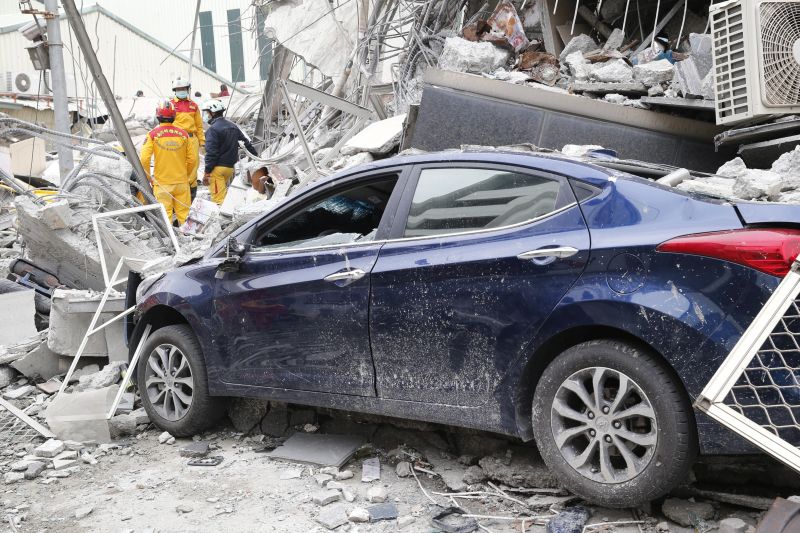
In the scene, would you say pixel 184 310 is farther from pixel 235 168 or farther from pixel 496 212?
pixel 235 168

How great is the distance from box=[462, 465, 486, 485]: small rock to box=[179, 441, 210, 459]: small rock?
171 cm

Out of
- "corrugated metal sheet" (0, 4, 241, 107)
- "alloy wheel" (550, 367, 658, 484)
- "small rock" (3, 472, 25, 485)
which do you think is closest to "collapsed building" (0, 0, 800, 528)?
"small rock" (3, 472, 25, 485)

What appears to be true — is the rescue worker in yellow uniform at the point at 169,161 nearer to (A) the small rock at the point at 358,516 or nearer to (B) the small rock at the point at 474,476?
(B) the small rock at the point at 474,476

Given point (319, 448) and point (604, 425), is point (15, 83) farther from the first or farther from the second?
point (604, 425)

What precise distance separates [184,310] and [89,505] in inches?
50.7

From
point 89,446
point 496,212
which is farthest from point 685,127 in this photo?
point 89,446

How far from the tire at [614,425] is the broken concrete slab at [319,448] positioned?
4.57 ft

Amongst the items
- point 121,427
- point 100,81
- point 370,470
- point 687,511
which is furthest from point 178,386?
point 100,81

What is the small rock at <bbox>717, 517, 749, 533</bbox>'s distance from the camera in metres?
3.50

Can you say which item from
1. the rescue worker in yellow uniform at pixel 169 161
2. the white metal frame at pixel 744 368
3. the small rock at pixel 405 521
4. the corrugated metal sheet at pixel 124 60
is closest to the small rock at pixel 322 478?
the small rock at pixel 405 521

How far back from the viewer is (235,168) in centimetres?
1250

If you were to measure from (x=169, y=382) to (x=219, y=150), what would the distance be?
6.74m

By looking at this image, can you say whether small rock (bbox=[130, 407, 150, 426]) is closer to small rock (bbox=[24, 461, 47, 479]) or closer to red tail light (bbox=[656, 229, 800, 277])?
small rock (bbox=[24, 461, 47, 479])

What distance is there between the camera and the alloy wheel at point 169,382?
5.69 meters
